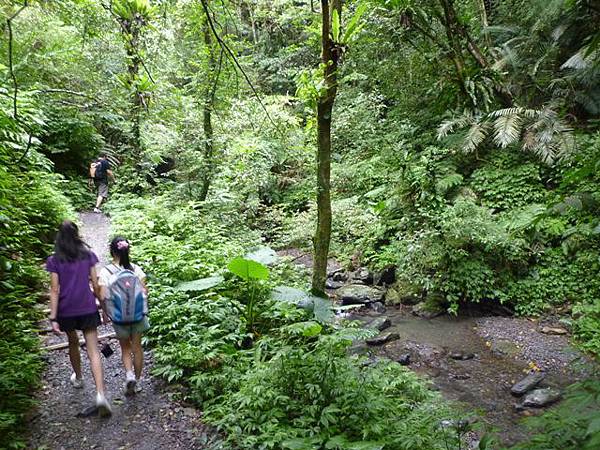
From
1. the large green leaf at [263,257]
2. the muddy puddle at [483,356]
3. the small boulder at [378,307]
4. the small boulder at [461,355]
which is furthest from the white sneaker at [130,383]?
the small boulder at [378,307]

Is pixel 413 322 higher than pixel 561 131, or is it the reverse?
pixel 561 131

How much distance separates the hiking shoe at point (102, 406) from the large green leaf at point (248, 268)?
6.67ft

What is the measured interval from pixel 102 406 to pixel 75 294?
1006 millimetres

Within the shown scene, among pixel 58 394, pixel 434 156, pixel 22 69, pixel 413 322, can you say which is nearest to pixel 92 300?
pixel 58 394

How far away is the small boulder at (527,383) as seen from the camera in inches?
216

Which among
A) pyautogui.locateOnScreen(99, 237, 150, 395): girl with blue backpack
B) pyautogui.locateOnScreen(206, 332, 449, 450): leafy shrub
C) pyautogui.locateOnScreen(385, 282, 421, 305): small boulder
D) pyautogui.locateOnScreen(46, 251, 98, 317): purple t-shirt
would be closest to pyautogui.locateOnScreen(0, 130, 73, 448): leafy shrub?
pyautogui.locateOnScreen(46, 251, 98, 317): purple t-shirt

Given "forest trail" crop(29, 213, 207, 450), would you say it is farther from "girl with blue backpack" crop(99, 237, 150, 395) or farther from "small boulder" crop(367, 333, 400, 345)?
"small boulder" crop(367, 333, 400, 345)

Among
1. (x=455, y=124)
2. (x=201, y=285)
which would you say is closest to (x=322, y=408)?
(x=201, y=285)

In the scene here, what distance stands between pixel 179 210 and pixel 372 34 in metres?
7.87

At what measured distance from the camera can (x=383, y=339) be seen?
277 inches

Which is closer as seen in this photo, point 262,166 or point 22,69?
point 22,69

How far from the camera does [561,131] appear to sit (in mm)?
8500

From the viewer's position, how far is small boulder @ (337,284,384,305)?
A: 28.2ft

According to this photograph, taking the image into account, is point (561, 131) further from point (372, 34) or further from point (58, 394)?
point (58, 394)
